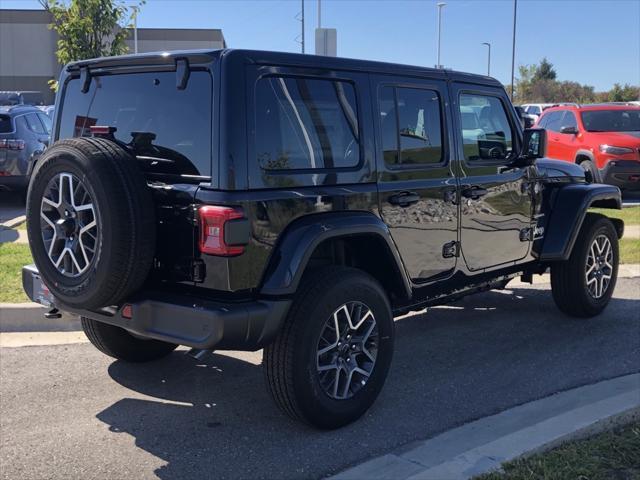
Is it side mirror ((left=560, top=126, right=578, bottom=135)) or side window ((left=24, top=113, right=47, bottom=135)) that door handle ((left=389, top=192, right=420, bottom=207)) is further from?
side mirror ((left=560, top=126, right=578, bottom=135))

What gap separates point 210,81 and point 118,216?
2.67 ft

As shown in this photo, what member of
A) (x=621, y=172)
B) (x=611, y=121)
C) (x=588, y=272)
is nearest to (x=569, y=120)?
(x=611, y=121)

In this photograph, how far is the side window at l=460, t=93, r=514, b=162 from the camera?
505 cm

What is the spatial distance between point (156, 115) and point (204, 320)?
1.19 meters

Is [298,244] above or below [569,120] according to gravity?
below

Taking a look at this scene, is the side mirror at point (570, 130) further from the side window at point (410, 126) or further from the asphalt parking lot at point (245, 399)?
the side window at point (410, 126)

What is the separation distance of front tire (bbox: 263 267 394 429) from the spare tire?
0.84 metres

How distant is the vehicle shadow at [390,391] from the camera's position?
372 centimetres

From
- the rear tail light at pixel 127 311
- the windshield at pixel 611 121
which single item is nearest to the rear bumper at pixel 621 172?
the windshield at pixel 611 121

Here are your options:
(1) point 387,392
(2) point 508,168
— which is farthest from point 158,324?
(2) point 508,168

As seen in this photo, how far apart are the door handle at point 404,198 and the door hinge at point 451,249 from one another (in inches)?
19.0

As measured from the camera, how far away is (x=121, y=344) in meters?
4.88

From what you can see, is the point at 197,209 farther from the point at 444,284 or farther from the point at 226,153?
the point at 444,284

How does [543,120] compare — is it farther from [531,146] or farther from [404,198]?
[404,198]
